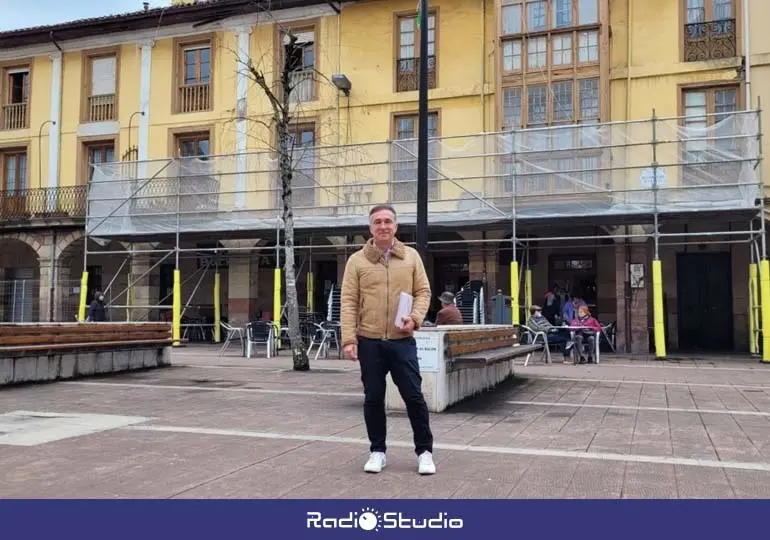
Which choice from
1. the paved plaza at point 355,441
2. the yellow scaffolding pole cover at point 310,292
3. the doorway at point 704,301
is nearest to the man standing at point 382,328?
the paved plaza at point 355,441

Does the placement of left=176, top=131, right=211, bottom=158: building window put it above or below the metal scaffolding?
above

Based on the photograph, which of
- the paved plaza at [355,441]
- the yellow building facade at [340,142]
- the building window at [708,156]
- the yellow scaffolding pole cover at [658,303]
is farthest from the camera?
the yellow building facade at [340,142]

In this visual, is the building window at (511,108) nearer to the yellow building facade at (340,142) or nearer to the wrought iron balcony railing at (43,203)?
the yellow building facade at (340,142)

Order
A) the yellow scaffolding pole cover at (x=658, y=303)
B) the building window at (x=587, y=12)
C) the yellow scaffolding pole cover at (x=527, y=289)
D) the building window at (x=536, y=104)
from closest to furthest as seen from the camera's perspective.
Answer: the yellow scaffolding pole cover at (x=658, y=303), the building window at (x=587, y=12), the building window at (x=536, y=104), the yellow scaffolding pole cover at (x=527, y=289)

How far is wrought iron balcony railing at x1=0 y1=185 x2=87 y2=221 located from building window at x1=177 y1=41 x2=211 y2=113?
4.31 meters

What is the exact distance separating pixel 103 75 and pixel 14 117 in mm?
3556

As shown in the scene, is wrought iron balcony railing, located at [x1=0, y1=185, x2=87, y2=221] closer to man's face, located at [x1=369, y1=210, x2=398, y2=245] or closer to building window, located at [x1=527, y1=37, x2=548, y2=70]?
building window, located at [x1=527, y1=37, x2=548, y2=70]

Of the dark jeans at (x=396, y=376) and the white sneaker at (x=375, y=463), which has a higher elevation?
the dark jeans at (x=396, y=376)

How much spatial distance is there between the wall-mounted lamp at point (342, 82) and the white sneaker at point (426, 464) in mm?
16656

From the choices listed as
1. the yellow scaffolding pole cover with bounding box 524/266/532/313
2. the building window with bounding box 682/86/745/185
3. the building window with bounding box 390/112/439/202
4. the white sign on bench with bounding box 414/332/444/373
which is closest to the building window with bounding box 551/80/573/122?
the building window with bounding box 682/86/745/185

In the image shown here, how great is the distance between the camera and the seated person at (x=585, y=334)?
1469 cm

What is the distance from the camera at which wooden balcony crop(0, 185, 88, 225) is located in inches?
908

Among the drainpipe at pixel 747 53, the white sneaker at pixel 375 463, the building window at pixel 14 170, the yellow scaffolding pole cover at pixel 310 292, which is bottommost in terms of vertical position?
the white sneaker at pixel 375 463

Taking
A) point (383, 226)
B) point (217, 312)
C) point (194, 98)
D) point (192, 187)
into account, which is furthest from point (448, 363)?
point (194, 98)
